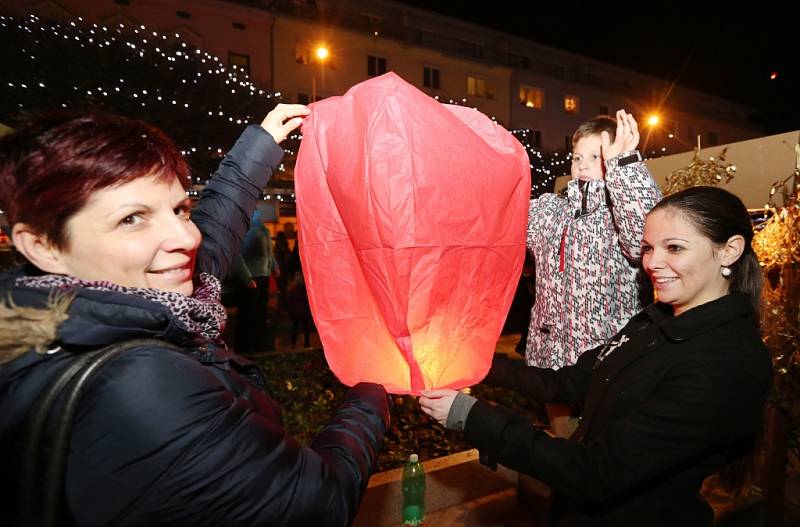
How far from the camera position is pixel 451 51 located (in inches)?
934

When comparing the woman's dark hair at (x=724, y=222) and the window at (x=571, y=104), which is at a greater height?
the window at (x=571, y=104)

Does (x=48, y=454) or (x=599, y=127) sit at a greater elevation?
(x=599, y=127)

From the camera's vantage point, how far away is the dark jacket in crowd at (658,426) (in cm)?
140

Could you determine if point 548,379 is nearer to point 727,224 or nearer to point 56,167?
point 727,224

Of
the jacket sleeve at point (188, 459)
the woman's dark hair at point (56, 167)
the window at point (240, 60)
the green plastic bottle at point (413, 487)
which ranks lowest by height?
the green plastic bottle at point (413, 487)

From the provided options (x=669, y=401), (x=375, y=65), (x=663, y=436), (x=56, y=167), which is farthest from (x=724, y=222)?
(x=375, y=65)

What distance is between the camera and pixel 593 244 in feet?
7.23

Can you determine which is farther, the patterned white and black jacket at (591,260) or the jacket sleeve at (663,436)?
the patterned white and black jacket at (591,260)

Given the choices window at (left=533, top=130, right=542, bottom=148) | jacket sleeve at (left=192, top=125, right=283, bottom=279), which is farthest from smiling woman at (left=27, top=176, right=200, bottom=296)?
window at (left=533, top=130, right=542, bottom=148)

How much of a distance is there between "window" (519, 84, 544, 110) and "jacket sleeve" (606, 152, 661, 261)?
26.6m

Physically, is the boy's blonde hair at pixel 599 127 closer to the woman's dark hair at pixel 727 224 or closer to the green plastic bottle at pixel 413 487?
the woman's dark hair at pixel 727 224

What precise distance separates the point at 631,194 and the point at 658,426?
961 mm

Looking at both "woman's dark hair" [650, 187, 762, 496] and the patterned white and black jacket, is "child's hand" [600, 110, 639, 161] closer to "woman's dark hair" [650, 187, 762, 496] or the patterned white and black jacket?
the patterned white and black jacket

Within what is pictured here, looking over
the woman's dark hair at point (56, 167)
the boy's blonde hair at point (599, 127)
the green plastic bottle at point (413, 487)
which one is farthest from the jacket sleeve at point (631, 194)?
the green plastic bottle at point (413, 487)
